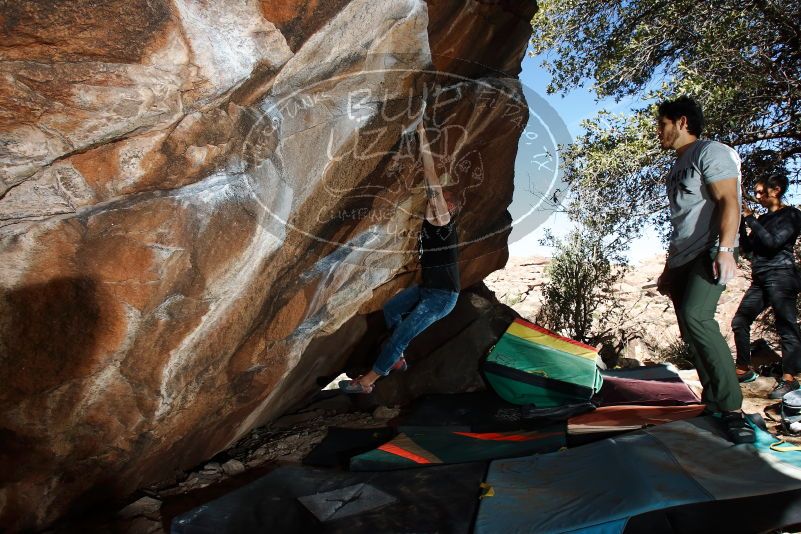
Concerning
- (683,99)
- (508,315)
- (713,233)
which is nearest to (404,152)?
(683,99)

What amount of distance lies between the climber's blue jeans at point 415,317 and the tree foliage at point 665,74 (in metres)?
3.62

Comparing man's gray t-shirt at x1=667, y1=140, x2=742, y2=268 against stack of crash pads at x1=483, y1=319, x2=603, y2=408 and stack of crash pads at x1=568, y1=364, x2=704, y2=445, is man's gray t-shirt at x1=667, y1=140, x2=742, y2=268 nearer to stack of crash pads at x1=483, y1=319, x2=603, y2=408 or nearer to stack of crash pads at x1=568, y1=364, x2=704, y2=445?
stack of crash pads at x1=568, y1=364, x2=704, y2=445

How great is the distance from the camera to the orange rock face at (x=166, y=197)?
2.11 meters

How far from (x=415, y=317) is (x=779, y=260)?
2.88m

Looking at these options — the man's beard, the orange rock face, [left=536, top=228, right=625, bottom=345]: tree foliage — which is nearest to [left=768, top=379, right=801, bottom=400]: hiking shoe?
the man's beard

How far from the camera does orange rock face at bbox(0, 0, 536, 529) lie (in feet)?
6.92

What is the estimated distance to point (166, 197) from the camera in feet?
8.04

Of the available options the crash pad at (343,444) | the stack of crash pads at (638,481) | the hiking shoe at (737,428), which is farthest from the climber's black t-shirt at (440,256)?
the hiking shoe at (737,428)

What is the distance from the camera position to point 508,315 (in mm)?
6191

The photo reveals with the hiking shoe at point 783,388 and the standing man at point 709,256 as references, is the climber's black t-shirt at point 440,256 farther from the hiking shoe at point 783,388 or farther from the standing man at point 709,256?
the hiking shoe at point 783,388

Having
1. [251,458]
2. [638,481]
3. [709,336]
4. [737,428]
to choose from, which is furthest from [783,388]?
[251,458]

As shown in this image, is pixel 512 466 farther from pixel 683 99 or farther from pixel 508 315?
pixel 508 315

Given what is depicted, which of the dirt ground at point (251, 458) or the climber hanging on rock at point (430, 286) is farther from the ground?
the climber hanging on rock at point (430, 286)

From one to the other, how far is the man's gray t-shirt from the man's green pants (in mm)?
100
